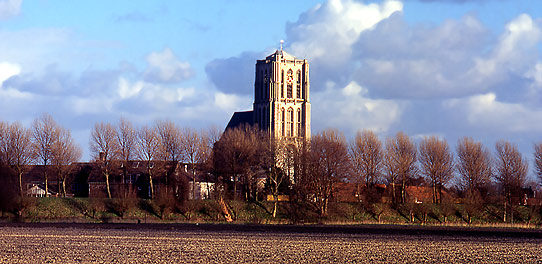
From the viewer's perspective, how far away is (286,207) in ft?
295

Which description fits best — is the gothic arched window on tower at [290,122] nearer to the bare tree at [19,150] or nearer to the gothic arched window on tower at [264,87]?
the gothic arched window on tower at [264,87]

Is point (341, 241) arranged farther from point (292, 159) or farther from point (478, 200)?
point (292, 159)

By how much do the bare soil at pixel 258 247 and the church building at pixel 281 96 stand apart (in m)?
119

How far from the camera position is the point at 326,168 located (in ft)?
301

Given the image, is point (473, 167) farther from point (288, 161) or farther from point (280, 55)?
point (280, 55)

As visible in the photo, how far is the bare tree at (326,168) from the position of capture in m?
87.9

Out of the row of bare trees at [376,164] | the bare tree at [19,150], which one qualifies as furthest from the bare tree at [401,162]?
the bare tree at [19,150]

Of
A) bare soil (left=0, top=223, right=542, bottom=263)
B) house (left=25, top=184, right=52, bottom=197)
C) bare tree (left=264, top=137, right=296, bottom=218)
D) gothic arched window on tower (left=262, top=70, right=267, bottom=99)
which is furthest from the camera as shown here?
gothic arched window on tower (left=262, top=70, right=267, bottom=99)

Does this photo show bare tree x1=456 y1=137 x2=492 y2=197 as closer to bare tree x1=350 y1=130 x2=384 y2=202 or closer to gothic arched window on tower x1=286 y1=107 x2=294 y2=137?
bare tree x1=350 y1=130 x2=384 y2=202

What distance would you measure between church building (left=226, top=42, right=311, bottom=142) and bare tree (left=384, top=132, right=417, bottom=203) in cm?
6393

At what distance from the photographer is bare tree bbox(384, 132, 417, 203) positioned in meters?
101

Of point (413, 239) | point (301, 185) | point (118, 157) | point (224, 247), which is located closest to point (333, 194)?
point (301, 185)

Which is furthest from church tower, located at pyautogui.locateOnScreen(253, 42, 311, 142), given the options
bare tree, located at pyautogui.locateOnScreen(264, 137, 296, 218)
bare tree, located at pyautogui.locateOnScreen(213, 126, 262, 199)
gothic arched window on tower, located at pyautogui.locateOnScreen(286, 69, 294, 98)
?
bare tree, located at pyautogui.locateOnScreen(213, 126, 262, 199)

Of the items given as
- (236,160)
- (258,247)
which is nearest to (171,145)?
(236,160)
